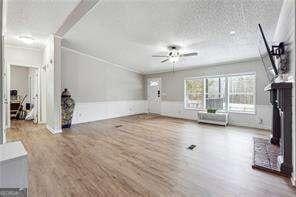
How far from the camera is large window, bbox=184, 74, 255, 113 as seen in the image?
19.9ft

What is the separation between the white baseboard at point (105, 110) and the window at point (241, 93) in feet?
15.3

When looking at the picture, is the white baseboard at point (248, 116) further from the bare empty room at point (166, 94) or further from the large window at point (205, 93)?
the large window at point (205, 93)

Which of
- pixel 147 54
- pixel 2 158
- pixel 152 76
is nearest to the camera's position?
pixel 2 158

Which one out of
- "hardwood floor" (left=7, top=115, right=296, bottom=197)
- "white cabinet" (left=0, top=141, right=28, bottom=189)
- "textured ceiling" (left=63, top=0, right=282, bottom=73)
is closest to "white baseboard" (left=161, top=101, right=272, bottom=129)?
"hardwood floor" (left=7, top=115, right=296, bottom=197)

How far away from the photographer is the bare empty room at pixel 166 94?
90.0 inches

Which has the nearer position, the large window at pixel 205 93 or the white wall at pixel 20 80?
the large window at pixel 205 93

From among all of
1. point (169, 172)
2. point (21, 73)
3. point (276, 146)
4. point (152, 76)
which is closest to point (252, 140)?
point (276, 146)

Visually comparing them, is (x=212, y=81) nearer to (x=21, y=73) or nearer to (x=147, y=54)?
(x=147, y=54)

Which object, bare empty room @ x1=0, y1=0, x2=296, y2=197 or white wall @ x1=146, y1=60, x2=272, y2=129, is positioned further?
white wall @ x1=146, y1=60, x2=272, y2=129

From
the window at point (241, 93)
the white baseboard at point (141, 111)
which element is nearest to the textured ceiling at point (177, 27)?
the window at point (241, 93)

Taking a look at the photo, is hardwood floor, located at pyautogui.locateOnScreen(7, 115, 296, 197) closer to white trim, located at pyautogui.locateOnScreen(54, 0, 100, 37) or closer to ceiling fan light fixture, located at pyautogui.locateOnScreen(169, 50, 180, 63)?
ceiling fan light fixture, located at pyautogui.locateOnScreen(169, 50, 180, 63)

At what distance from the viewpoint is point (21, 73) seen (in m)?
8.62

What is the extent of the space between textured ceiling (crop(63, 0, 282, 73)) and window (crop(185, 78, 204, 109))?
1313 mm

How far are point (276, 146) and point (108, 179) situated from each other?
351 cm
